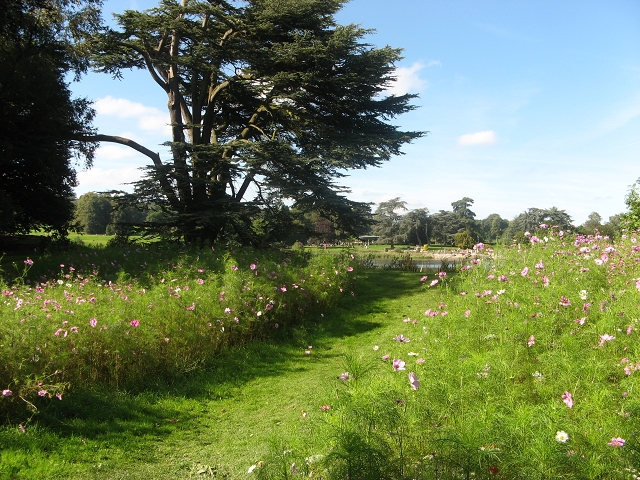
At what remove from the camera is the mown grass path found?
367 cm

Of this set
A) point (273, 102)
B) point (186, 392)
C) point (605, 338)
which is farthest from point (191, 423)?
point (273, 102)

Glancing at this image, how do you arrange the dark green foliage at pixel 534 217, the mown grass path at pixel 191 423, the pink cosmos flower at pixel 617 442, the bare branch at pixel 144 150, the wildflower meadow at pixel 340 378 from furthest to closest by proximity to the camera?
the dark green foliage at pixel 534 217 → the bare branch at pixel 144 150 → the mown grass path at pixel 191 423 → the wildflower meadow at pixel 340 378 → the pink cosmos flower at pixel 617 442

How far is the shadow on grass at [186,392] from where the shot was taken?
426cm

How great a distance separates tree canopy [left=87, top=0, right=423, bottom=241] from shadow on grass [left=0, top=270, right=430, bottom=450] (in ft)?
18.6

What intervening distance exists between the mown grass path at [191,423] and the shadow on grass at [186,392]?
0.4 inches

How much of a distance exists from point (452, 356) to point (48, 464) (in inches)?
134

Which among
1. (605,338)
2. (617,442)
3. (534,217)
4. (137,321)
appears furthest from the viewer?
(534,217)

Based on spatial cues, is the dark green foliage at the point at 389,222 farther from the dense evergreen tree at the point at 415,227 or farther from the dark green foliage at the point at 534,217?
the dark green foliage at the point at 534,217

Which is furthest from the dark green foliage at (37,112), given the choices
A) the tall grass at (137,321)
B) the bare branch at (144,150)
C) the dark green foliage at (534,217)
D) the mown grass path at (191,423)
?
the dark green foliage at (534,217)

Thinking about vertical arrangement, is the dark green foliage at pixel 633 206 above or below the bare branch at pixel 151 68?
below

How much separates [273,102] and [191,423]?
12.2 m

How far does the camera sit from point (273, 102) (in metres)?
15.1

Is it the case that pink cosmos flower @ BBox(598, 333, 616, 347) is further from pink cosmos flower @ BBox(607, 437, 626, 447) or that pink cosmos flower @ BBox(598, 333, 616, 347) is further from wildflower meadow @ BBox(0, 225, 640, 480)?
pink cosmos flower @ BBox(607, 437, 626, 447)

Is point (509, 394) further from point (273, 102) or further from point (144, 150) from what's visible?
point (144, 150)
